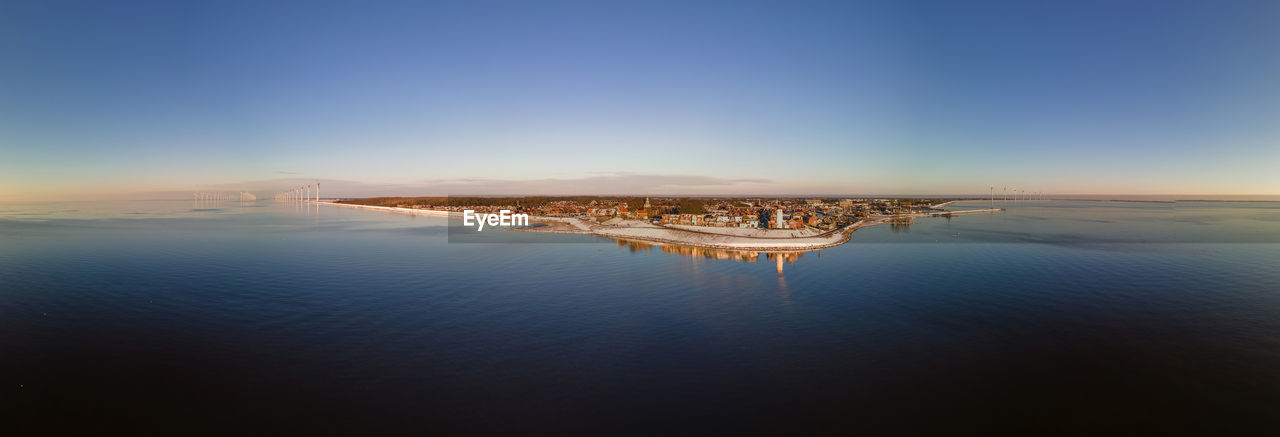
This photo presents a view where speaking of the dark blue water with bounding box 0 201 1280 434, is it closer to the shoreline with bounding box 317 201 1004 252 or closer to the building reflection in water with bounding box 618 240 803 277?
the building reflection in water with bounding box 618 240 803 277

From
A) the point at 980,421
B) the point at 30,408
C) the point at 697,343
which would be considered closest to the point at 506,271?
the point at 697,343

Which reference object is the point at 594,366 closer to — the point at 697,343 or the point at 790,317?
the point at 697,343

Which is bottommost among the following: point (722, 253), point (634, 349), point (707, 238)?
point (634, 349)

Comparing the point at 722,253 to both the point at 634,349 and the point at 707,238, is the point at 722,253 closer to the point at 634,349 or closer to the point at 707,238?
the point at 707,238

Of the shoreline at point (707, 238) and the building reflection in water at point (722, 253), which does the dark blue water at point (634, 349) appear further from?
the shoreline at point (707, 238)

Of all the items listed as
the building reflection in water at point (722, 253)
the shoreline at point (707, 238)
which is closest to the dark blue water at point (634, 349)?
the building reflection in water at point (722, 253)

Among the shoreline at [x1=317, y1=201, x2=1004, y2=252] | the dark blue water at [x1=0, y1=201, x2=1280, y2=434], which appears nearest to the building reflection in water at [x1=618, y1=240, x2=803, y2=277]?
the shoreline at [x1=317, y1=201, x2=1004, y2=252]

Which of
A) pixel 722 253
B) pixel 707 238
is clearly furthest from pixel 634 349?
pixel 707 238
